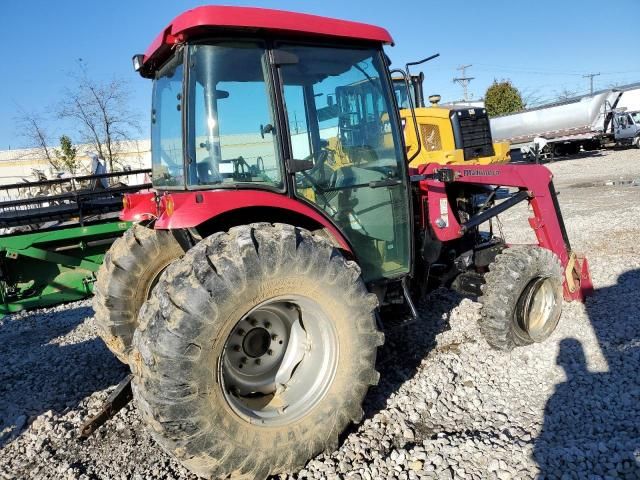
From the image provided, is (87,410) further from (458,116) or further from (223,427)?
(458,116)

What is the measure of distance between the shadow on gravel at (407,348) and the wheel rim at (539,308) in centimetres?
65

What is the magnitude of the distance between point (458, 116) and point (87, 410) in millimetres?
9148

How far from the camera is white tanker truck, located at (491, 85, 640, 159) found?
25359mm

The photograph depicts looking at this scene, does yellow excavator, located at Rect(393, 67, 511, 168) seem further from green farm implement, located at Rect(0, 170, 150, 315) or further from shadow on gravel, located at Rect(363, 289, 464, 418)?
green farm implement, located at Rect(0, 170, 150, 315)

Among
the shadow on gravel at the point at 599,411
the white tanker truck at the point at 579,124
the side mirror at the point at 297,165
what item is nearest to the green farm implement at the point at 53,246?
the side mirror at the point at 297,165

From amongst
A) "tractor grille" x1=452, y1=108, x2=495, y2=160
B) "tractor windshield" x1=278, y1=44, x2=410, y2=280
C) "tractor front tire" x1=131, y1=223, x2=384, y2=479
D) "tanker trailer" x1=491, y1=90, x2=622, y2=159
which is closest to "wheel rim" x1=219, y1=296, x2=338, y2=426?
"tractor front tire" x1=131, y1=223, x2=384, y2=479

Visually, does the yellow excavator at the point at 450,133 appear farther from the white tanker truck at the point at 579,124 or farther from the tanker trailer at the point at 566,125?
the tanker trailer at the point at 566,125

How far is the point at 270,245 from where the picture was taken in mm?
2494

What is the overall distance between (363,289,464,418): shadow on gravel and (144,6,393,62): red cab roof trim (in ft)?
7.92

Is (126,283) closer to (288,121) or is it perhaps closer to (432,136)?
(288,121)

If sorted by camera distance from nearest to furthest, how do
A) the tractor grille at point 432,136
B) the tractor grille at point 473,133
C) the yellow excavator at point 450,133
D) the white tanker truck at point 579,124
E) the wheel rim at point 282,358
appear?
the wheel rim at point 282,358 < the yellow excavator at point 450,133 < the tractor grille at point 432,136 < the tractor grille at point 473,133 < the white tanker truck at point 579,124

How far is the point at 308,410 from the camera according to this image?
8.79 feet

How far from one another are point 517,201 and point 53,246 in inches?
226

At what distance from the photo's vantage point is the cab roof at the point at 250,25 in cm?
254
